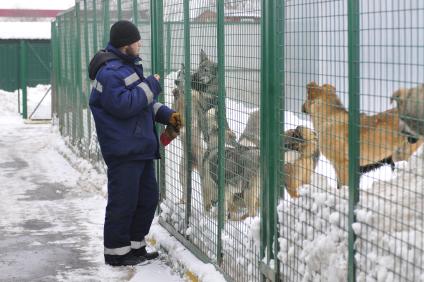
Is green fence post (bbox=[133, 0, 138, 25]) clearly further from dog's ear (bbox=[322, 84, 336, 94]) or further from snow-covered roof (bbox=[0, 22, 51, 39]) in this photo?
snow-covered roof (bbox=[0, 22, 51, 39])

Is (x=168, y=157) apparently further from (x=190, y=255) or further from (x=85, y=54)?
(x=85, y=54)

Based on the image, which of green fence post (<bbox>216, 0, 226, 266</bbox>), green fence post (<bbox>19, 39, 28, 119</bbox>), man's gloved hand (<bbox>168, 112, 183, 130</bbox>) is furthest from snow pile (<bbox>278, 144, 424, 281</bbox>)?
green fence post (<bbox>19, 39, 28, 119</bbox>)

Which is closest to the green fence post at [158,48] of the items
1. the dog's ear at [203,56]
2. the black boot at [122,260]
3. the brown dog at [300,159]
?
the black boot at [122,260]

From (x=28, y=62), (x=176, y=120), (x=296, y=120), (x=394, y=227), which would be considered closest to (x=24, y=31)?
(x=28, y=62)

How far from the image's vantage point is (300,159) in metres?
4.23

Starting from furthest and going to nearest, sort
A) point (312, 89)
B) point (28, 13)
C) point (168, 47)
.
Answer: point (28, 13)
point (168, 47)
point (312, 89)

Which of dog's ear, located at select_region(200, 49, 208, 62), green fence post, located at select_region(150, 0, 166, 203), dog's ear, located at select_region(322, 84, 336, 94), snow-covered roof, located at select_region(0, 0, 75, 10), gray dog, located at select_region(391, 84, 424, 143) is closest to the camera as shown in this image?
gray dog, located at select_region(391, 84, 424, 143)

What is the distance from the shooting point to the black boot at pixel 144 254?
6496 mm

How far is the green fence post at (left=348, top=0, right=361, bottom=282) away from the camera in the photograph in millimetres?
3449

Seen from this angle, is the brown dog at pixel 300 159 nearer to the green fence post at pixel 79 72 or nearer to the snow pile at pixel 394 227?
the snow pile at pixel 394 227

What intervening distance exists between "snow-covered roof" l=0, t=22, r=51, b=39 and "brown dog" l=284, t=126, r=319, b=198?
20133 millimetres

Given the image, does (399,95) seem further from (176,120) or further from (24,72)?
(24,72)

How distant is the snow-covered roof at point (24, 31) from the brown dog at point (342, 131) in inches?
811

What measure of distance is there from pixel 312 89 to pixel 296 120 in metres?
0.30
